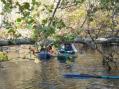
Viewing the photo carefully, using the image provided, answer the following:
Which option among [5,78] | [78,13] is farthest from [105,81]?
[5,78]

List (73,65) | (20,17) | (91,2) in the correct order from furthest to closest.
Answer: (73,65) < (91,2) < (20,17)

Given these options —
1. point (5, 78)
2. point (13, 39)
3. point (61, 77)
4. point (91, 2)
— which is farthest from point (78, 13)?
point (13, 39)

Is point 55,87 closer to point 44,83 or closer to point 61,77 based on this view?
point 44,83

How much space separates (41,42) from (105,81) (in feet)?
80.7

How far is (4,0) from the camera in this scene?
21.8 feet

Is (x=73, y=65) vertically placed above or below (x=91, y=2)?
below

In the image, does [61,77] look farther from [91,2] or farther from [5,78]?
[91,2]

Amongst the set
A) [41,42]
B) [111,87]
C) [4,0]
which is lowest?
[111,87]

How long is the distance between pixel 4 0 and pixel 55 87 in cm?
2286

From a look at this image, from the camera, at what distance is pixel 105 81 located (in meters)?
31.4

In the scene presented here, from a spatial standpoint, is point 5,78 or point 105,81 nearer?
point 105,81

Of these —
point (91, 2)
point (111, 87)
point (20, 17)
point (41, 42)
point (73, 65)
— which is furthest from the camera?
point (73, 65)

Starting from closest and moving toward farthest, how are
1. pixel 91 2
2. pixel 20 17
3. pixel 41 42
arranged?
pixel 20 17
pixel 41 42
pixel 91 2

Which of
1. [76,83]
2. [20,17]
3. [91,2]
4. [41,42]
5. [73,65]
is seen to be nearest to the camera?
[20,17]
